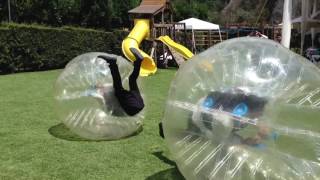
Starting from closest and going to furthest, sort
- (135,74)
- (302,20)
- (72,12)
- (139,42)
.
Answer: (135,74), (139,42), (302,20), (72,12)

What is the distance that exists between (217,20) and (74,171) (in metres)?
58.7

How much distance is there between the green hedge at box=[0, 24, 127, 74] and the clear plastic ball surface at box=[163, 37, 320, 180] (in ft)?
49.0

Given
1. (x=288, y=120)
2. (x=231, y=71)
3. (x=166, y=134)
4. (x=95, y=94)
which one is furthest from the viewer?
(x=95, y=94)

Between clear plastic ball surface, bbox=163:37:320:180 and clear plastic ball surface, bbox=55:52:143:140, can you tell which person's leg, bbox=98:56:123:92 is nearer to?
clear plastic ball surface, bbox=55:52:143:140

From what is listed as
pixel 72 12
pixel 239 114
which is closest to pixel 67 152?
pixel 239 114

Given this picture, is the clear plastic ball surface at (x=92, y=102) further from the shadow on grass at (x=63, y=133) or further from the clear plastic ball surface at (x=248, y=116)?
the clear plastic ball surface at (x=248, y=116)

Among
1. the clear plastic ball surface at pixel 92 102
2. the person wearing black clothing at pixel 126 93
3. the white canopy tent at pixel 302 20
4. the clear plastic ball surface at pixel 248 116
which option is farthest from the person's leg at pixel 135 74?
the white canopy tent at pixel 302 20

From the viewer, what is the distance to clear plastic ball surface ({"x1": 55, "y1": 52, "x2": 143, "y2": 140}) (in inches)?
234

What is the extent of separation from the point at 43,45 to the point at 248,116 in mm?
16778

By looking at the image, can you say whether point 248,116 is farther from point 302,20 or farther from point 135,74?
point 302,20

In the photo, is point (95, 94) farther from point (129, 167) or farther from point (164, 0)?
point (164, 0)

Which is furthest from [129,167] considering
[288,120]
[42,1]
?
[42,1]

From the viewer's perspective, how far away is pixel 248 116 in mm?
3219

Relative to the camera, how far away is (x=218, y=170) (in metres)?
3.30
